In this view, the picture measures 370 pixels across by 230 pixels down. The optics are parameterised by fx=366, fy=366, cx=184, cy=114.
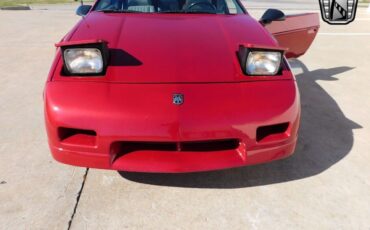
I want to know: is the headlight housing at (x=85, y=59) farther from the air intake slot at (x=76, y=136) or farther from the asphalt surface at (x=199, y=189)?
the asphalt surface at (x=199, y=189)

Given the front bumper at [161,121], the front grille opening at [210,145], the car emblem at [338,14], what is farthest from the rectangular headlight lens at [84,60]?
the car emblem at [338,14]

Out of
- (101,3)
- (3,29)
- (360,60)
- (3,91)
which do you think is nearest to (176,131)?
(101,3)

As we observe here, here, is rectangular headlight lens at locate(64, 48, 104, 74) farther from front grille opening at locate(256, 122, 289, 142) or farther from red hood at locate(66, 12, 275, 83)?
front grille opening at locate(256, 122, 289, 142)

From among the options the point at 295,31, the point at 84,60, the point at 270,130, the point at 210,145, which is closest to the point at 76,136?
the point at 84,60

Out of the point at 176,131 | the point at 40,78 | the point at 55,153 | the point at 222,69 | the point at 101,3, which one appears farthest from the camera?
the point at 40,78

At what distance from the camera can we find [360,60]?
19.6 ft

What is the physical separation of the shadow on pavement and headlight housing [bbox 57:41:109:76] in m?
0.79

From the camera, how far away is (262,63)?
238 centimetres

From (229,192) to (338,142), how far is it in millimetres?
1252

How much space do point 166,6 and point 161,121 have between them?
5.32 feet

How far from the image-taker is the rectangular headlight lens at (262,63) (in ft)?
7.78

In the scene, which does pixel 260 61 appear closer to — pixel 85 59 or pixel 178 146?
pixel 178 146

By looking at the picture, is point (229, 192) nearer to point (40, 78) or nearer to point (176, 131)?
point (176, 131)

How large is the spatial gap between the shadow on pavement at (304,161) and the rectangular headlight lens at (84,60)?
2.60ft
